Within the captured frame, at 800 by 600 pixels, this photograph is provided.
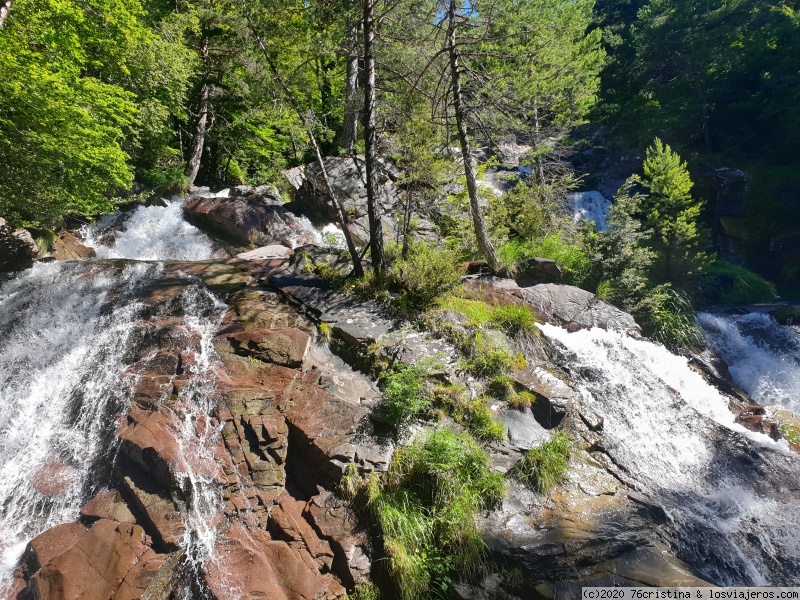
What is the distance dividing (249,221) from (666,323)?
11360mm

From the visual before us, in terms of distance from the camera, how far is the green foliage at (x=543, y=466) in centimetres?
576

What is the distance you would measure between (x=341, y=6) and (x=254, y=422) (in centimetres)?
723

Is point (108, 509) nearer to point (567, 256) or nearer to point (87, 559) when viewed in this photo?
point (87, 559)

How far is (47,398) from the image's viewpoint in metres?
6.25

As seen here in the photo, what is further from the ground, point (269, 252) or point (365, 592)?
point (269, 252)

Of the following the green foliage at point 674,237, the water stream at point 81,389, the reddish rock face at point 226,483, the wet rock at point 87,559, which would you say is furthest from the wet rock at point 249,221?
the green foliage at point 674,237

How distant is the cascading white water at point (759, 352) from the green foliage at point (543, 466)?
7342 mm

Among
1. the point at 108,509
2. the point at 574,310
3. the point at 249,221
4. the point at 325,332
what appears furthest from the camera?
the point at 249,221

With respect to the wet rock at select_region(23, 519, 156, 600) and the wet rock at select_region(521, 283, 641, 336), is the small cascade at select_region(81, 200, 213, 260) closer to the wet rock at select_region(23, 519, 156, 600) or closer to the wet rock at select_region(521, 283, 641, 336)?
the wet rock at select_region(23, 519, 156, 600)

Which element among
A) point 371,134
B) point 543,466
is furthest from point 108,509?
point 371,134

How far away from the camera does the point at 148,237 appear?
12492mm

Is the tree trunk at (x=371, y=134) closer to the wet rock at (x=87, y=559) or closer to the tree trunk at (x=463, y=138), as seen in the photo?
the tree trunk at (x=463, y=138)

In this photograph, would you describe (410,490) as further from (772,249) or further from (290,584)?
(772,249)

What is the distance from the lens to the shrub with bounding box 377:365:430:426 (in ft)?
20.1
